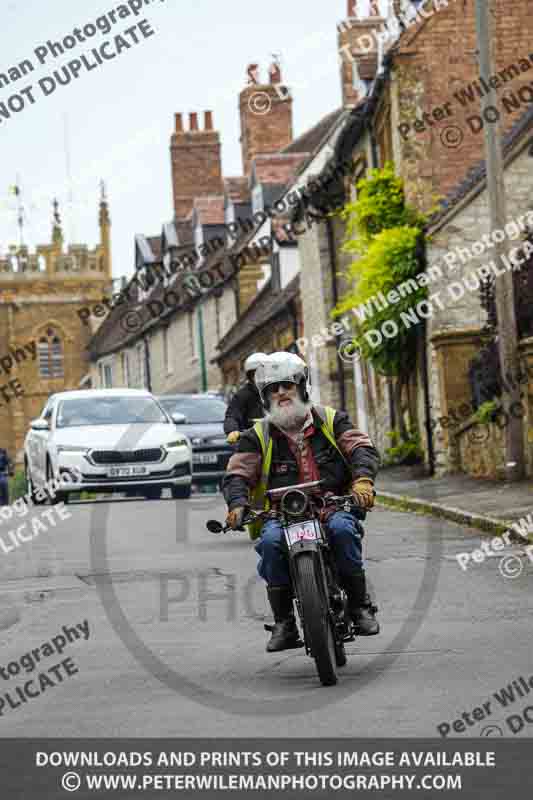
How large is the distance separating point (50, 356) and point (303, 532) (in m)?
103

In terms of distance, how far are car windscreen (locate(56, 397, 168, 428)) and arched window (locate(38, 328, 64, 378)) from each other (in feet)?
278

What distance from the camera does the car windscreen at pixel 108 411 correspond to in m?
24.8

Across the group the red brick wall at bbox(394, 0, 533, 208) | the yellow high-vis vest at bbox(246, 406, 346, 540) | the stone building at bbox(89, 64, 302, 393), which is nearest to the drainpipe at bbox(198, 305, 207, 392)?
the stone building at bbox(89, 64, 302, 393)

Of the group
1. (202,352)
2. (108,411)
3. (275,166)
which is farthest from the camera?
(202,352)

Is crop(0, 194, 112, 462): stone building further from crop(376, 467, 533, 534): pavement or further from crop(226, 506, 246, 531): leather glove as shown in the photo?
crop(226, 506, 246, 531): leather glove

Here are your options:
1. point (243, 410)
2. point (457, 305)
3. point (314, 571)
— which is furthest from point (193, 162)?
point (314, 571)

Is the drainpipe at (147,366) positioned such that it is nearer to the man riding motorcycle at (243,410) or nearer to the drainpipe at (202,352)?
the drainpipe at (202,352)

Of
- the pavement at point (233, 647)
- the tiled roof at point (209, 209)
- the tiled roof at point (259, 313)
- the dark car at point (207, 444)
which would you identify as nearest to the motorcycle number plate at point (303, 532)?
the pavement at point (233, 647)

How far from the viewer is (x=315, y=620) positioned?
766 cm

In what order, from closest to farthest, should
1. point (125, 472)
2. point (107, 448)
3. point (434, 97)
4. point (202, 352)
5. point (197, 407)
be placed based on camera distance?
point (107, 448)
point (125, 472)
point (434, 97)
point (197, 407)
point (202, 352)

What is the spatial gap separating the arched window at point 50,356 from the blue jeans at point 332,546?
103 metres

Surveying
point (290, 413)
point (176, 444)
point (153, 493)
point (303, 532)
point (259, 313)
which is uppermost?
point (290, 413)

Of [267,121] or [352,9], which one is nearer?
[352,9]

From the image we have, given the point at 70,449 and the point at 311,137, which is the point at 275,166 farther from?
the point at 70,449
